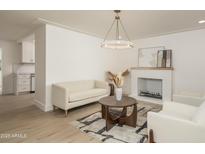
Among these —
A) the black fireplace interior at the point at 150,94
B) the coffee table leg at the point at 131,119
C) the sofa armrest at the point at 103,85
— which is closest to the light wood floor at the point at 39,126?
the coffee table leg at the point at 131,119

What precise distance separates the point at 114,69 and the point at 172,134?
4.49m

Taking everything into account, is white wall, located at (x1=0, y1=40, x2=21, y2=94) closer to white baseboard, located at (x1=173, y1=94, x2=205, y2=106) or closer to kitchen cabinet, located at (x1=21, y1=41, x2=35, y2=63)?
kitchen cabinet, located at (x1=21, y1=41, x2=35, y2=63)

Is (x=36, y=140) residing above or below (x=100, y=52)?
below

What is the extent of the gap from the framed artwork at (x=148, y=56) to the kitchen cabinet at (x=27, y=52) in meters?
4.70

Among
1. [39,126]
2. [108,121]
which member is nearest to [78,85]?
[39,126]

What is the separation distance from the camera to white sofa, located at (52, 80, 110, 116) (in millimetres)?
3189

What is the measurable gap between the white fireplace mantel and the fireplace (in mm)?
171

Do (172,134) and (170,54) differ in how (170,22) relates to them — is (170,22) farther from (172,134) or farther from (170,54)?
(172,134)

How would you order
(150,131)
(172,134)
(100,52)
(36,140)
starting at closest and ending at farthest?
(172,134)
(150,131)
(36,140)
(100,52)

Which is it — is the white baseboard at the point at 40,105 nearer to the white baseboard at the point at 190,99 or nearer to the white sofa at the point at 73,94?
the white sofa at the point at 73,94

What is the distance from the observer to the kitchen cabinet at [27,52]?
5823 mm
